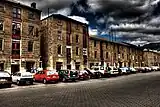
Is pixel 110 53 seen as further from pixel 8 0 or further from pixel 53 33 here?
pixel 8 0

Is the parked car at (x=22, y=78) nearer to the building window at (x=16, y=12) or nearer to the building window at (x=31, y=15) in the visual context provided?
the building window at (x=16, y=12)

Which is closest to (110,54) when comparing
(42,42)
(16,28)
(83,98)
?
(42,42)

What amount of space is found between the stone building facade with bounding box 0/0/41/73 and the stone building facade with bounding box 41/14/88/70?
9.75ft

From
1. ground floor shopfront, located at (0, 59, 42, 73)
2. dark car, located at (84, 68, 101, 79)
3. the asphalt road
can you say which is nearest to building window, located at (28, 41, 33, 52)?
ground floor shopfront, located at (0, 59, 42, 73)

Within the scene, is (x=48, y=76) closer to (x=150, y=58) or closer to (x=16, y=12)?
(x=16, y=12)

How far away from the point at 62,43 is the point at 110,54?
20963mm

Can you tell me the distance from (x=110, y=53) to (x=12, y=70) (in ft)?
103

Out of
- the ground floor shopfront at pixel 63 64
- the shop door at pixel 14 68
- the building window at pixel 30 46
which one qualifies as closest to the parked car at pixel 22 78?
the shop door at pixel 14 68

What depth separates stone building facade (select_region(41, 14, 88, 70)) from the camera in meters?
36.9

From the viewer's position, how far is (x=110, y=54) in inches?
2215

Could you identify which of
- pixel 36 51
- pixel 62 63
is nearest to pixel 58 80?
pixel 36 51

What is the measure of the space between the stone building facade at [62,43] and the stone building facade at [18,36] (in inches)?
117

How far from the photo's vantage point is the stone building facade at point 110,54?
49159 mm

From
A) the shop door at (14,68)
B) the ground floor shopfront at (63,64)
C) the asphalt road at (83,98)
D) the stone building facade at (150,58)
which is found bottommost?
the asphalt road at (83,98)
